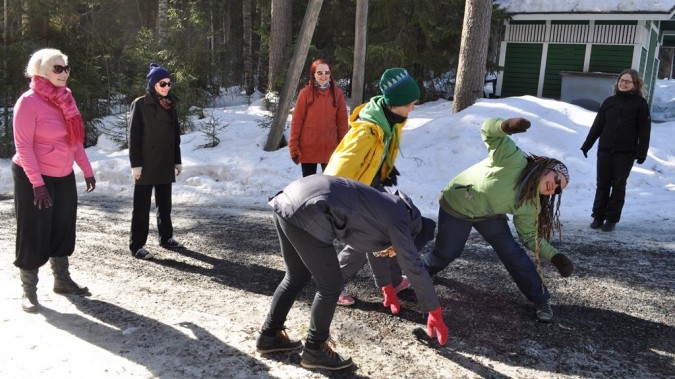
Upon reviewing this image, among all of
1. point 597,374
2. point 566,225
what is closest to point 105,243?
point 597,374

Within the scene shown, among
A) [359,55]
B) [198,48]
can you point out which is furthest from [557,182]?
[198,48]

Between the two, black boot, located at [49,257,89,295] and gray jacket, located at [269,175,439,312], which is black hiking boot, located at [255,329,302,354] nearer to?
gray jacket, located at [269,175,439,312]

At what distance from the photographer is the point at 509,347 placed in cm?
379

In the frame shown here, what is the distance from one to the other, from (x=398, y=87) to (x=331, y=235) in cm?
124

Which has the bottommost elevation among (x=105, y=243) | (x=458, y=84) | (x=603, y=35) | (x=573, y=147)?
(x=105, y=243)

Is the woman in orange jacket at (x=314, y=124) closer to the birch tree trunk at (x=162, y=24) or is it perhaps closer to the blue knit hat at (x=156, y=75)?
the blue knit hat at (x=156, y=75)

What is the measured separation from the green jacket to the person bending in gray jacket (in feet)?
3.44

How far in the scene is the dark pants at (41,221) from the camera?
416 centimetres

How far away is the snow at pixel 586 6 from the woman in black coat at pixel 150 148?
1286 cm

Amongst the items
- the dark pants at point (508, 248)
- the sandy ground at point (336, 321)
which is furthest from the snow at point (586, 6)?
the dark pants at point (508, 248)

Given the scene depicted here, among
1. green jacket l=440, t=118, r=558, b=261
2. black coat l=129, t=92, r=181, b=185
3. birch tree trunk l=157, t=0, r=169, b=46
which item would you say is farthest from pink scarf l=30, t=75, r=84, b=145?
birch tree trunk l=157, t=0, r=169, b=46

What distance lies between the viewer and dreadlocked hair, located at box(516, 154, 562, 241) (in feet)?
12.9

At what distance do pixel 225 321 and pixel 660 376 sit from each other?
114 inches

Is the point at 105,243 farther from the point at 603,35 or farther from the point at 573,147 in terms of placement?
the point at 603,35
